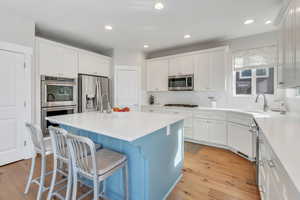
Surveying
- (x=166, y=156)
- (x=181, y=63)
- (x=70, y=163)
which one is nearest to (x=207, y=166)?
(x=166, y=156)

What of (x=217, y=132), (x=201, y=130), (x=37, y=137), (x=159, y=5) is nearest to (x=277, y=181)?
(x=37, y=137)

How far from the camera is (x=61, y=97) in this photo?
3131 mm

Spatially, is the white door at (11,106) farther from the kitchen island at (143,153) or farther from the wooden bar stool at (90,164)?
the wooden bar stool at (90,164)

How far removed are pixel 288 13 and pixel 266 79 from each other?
1.90 meters

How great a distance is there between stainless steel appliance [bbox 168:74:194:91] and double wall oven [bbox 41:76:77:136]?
257 centimetres

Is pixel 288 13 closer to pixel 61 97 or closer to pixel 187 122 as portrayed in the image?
pixel 187 122

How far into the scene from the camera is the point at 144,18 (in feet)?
8.60

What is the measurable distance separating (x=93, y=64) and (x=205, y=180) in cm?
364

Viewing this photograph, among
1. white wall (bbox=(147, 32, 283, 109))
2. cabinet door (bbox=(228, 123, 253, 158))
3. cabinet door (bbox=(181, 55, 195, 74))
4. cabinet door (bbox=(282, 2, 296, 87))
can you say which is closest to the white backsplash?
white wall (bbox=(147, 32, 283, 109))

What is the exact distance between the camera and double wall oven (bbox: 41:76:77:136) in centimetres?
286

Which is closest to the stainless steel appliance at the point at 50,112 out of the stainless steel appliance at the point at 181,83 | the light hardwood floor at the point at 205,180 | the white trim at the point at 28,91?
the white trim at the point at 28,91

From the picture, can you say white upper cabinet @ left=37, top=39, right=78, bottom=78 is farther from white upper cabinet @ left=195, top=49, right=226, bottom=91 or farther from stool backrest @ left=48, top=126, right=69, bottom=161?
white upper cabinet @ left=195, top=49, right=226, bottom=91

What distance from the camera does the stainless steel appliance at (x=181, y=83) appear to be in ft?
12.7

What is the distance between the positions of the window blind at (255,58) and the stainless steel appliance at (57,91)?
159 inches
